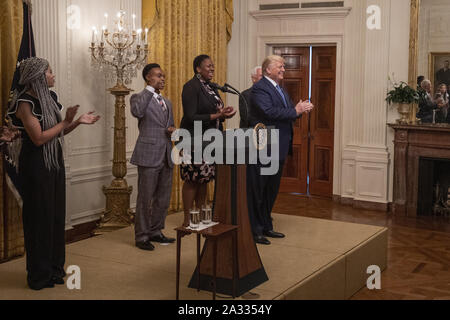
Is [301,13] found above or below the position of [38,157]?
above

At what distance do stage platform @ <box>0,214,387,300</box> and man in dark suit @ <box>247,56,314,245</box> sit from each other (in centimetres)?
21

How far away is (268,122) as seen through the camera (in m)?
4.83

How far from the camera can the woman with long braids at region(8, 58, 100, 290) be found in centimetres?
346

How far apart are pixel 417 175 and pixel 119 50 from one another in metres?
3.81

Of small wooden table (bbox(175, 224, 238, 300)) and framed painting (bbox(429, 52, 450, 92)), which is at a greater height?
framed painting (bbox(429, 52, 450, 92))

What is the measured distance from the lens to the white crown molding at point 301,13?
7740 mm

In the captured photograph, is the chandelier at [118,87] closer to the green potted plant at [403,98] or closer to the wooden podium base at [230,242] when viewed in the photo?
the wooden podium base at [230,242]

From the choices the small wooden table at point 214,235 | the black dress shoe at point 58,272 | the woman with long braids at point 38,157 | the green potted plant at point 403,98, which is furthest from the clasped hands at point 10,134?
the green potted plant at point 403,98

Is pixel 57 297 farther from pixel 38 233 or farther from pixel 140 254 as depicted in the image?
pixel 140 254

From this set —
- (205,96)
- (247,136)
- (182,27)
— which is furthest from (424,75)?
(247,136)

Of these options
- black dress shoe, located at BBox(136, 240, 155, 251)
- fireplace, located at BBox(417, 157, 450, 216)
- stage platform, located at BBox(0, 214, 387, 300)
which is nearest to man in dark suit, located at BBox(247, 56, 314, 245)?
stage platform, located at BBox(0, 214, 387, 300)

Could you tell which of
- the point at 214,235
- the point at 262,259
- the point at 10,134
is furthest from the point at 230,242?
the point at 10,134

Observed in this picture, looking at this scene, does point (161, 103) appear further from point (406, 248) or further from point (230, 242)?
point (406, 248)

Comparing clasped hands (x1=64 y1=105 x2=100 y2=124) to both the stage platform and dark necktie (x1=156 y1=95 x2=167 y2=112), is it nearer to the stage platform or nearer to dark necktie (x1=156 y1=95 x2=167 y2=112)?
the stage platform
